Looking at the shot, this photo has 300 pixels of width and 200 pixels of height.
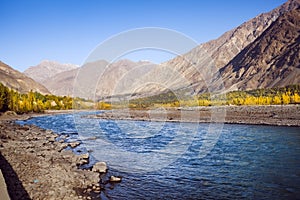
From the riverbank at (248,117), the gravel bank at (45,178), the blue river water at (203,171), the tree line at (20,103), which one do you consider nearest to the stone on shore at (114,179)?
the blue river water at (203,171)

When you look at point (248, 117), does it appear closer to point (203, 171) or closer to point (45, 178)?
point (203, 171)

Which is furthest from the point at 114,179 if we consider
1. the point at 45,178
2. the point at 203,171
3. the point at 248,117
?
the point at 248,117

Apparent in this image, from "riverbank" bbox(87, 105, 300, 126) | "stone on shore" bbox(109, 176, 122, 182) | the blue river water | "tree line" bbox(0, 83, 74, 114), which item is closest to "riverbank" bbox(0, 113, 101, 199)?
"stone on shore" bbox(109, 176, 122, 182)

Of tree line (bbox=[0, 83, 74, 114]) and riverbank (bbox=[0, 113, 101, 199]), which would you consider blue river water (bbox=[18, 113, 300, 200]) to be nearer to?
riverbank (bbox=[0, 113, 101, 199])

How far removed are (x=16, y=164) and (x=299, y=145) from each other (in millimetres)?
24986

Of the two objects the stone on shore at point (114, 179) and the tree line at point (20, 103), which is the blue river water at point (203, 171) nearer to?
the stone on shore at point (114, 179)

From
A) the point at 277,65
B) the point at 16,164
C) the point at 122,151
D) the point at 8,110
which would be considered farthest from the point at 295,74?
the point at 16,164

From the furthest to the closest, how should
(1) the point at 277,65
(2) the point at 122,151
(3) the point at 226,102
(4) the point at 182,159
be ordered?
(1) the point at 277,65 < (3) the point at 226,102 < (2) the point at 122,151 < (4) the point at 182,159

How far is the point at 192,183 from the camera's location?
587 inches

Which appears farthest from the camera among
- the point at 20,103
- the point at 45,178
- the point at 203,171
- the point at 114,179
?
the point at 20,103

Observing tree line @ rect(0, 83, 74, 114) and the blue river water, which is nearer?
the blue river water

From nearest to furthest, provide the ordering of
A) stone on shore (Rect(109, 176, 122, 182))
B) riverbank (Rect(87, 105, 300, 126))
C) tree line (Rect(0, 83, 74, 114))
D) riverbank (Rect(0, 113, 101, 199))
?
riverbank (Rect(0, 113, 101, 199)), stone on shore (Rect(109, 176, 122, 182)), riverbank (Rect(87, 105, 300, 126)), tree line (Rect(0, 83, 74, 114))

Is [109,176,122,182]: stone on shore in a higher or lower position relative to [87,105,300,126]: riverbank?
lower

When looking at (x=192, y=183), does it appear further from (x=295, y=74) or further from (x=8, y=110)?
(x=295, y=74)
